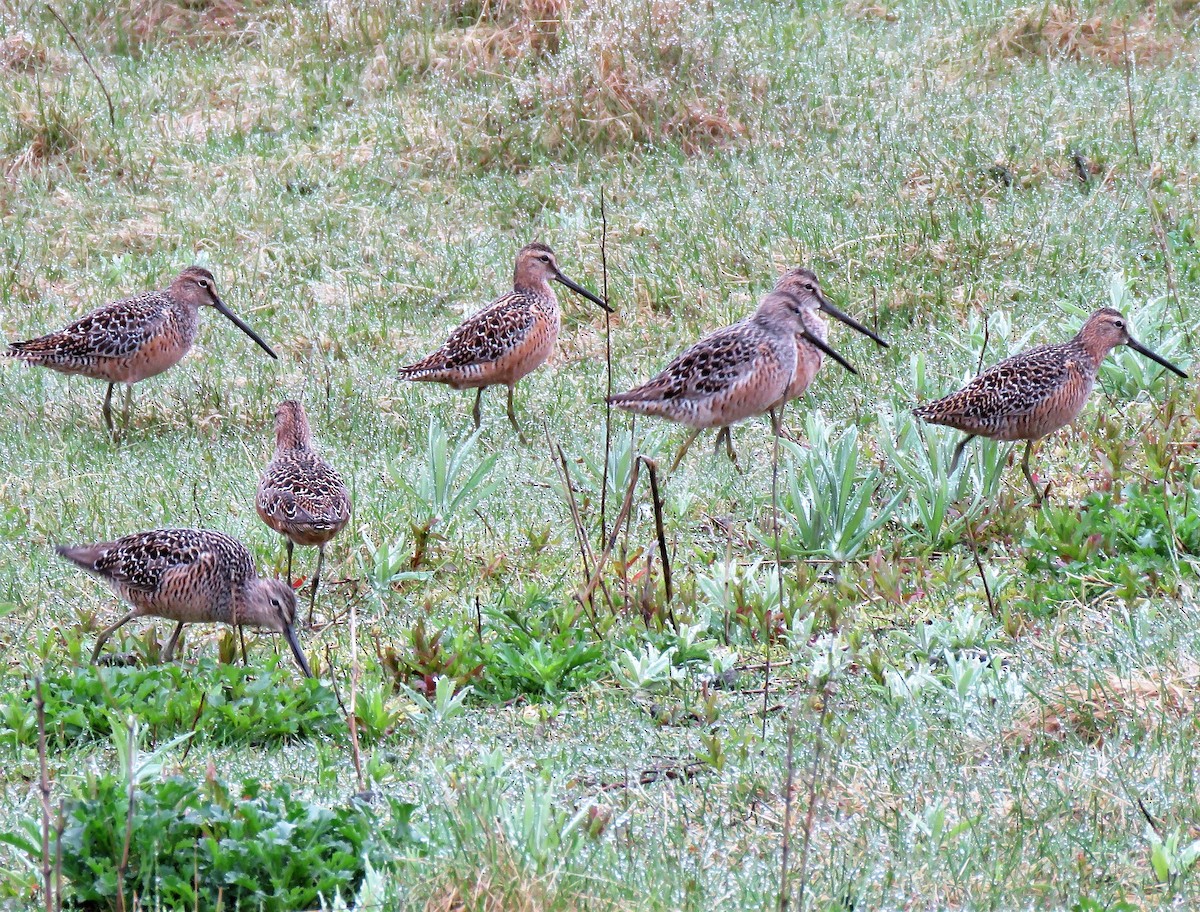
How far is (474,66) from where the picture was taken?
13.7m

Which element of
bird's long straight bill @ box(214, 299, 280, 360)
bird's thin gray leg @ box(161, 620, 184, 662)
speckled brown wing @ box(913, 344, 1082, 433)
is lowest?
bird's long straight bill @ box(214, 299, 280, 360)

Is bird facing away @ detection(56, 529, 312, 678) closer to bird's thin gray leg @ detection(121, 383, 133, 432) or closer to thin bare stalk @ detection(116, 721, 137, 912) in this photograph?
thin bare stalk @ detection(116, 721, 137, 912)

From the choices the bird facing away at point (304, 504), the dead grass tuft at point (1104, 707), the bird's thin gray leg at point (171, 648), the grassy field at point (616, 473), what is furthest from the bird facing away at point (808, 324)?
the dead grass tuft at point (1104, 707)

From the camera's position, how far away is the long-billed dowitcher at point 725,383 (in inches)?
314

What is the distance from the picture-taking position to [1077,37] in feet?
42.1

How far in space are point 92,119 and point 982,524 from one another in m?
10.0

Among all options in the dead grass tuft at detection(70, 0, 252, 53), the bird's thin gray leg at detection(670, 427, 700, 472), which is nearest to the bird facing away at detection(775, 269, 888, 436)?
the bird's thin gray leg at detection(670, 427, 700, 472)

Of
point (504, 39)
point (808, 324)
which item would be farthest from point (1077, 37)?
point (808, 324)

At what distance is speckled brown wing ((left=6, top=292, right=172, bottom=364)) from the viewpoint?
928 cm

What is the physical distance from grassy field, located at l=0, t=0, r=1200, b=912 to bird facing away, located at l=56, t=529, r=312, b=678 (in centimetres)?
23

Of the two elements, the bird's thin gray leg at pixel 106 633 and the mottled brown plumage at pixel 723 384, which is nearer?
the bird's thin gray leg at pixel 106 633

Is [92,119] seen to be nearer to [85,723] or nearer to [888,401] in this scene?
[888,401]

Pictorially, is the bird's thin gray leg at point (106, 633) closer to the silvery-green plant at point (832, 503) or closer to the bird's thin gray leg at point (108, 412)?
the silvery-green plant at point (832, 503)

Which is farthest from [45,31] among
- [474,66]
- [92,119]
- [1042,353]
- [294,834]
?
[294,834]
